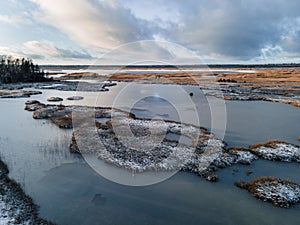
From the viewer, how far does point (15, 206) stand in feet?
31.4

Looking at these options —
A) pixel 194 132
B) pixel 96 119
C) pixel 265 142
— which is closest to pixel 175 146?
pixel 194 132

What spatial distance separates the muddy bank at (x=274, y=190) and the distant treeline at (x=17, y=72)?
88.2m

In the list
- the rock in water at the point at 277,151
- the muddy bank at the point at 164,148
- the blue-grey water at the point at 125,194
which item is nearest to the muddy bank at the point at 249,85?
the rock in water at the point at 277,151

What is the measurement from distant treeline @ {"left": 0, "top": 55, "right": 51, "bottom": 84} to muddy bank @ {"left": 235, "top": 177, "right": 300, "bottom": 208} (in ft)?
289

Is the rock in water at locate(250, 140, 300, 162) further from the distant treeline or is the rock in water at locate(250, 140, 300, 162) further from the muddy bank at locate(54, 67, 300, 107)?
the distant treeline

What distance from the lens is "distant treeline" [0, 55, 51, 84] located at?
7746 centimetres

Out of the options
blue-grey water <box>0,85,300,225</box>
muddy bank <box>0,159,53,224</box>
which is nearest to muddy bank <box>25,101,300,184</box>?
blue-grey water <box>0,85,300,225</box>

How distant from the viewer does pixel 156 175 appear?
13023 millimetres

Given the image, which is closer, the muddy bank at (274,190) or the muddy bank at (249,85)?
the muddy bank at (274,190)

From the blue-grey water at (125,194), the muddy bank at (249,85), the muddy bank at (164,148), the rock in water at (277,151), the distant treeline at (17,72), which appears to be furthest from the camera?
the distant treeline at (17,72)

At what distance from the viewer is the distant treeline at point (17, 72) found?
7746 centimetres

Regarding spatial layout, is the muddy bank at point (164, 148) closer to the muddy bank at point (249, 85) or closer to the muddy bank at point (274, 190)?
the muddy bank at point (274, 190)

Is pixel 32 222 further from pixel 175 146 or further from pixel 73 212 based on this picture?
pixel 175 146

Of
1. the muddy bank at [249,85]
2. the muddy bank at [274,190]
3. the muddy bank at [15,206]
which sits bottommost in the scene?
the muddy bank at [15,206]
